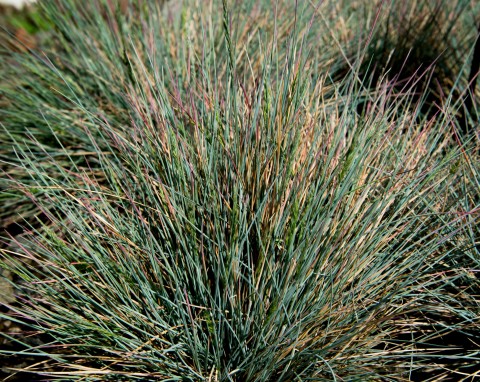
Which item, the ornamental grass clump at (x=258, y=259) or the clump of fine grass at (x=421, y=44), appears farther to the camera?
the clump of fine grass at (x=421, y=44)

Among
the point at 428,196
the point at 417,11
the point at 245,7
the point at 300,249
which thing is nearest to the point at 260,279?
the point at 300,249

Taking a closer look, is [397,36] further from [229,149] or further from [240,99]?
[229,149]

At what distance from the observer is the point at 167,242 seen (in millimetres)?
2275

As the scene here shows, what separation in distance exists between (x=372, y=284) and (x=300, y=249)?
12.6 inches

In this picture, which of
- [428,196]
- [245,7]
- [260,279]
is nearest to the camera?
[260,279]

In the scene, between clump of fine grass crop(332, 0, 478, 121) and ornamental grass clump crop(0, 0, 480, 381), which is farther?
clump of fine grass crop(332, 0, 478, 121)

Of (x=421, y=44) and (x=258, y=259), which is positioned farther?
(x=421, y=44)

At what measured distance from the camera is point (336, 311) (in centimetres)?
211

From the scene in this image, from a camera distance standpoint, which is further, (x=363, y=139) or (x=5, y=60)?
(x=5, y=60)

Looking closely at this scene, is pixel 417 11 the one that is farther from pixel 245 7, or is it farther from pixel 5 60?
pixel 5 60

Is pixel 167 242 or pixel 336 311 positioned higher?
pixel 167 242

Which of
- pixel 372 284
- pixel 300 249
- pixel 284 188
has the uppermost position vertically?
pixel 284 188

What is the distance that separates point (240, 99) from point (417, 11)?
2.13 m

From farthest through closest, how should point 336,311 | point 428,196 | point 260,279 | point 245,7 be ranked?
point 245,7
point 428,196
point 260,279
point 336,311
